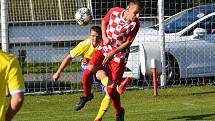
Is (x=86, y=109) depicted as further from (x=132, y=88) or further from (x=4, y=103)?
(x=4, y=103)

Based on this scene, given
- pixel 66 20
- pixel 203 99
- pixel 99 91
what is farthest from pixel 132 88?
pixel 66 20

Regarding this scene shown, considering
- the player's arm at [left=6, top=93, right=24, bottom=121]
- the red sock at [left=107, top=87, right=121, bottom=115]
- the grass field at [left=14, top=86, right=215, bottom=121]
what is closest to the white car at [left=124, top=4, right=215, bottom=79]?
the grass field at [left=14, top=86, right=215, bottom=121]

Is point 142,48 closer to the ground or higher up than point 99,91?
higher up

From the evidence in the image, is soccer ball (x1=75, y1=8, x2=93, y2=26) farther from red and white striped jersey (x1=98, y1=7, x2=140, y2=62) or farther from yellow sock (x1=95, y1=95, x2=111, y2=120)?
yellow sock (x1=95, y1=95, x2=111, y2=120)

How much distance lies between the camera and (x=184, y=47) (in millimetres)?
15234

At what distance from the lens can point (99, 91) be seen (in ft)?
46.9

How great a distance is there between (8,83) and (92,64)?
5.17m

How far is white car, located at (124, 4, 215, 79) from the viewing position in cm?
1496

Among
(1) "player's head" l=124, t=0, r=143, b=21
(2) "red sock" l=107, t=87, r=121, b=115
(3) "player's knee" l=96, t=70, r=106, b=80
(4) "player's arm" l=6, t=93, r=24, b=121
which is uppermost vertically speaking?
(1) "player's head" l=124, t=0, r=143, b=21

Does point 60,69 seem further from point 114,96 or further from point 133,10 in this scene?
point 133,10

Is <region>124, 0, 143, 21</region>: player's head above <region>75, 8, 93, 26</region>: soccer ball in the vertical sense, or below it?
above

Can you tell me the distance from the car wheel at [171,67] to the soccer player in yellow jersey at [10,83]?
1065 cm

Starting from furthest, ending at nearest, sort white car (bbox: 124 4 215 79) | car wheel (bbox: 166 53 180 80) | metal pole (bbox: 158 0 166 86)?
1. car wheel (bbox: 166 53 180 80)
2. white car (bbox: 124 4 215 79)
3. metal pole (bbox: 158 0 166 86)

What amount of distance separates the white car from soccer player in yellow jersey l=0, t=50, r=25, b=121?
33.7ft
